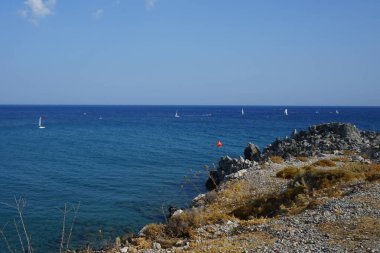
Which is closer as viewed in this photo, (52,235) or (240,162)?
(52,235)

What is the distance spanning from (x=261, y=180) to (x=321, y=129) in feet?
75.0

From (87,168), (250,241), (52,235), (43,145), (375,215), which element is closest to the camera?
(250,241)

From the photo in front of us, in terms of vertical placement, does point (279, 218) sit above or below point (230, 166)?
above

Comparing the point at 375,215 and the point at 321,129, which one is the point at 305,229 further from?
the point at 321,129

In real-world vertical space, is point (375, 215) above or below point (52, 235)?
above

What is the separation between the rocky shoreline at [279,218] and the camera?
461 inches

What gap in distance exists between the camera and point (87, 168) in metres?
37.3

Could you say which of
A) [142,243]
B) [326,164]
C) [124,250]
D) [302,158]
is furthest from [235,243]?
[302,158]

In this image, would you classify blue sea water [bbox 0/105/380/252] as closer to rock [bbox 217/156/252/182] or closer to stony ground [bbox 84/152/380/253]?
rock [bbox 217/156/252/182]

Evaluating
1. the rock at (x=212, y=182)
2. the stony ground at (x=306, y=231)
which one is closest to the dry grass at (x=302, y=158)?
the rock at (x=212, y=182)

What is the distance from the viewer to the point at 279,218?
14.7m

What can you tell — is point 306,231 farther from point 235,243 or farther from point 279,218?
point 235,243

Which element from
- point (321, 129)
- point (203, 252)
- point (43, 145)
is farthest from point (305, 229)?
point (43, 145)

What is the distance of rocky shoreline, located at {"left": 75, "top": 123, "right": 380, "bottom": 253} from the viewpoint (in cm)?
1172
